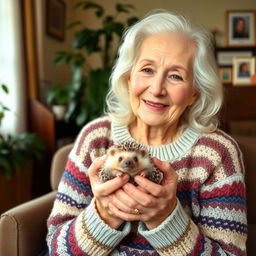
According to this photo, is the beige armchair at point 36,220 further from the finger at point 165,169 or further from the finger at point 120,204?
the finger at point 165,169

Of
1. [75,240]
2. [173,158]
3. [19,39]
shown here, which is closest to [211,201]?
[173,158]

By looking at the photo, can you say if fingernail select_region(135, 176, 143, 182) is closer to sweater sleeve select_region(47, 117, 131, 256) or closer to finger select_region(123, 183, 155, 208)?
finger select_region(123, 183, 155, 208)

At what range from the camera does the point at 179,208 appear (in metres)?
1.13

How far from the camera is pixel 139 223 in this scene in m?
1.18

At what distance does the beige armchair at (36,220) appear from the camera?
1.32 metres

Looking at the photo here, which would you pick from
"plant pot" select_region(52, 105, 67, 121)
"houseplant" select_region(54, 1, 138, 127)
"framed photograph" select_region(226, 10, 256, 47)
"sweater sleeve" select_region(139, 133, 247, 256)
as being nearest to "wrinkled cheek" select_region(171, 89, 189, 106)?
"sweater sleeve" select_region(139, 133, 247, 256)

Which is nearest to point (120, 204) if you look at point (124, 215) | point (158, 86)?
point (124, 215)

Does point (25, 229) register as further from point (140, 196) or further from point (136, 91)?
point (136, 91)

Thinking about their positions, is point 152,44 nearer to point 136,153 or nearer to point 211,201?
point 136,153

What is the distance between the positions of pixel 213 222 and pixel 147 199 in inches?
13.0

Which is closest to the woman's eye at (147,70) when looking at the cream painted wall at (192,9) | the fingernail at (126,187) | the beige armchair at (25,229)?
the fingernail at (126,187)

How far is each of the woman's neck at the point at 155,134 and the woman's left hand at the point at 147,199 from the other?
1.19 ft

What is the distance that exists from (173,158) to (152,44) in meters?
0.44

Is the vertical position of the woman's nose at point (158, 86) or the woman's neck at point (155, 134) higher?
the woman's nose at point (158, 86)
